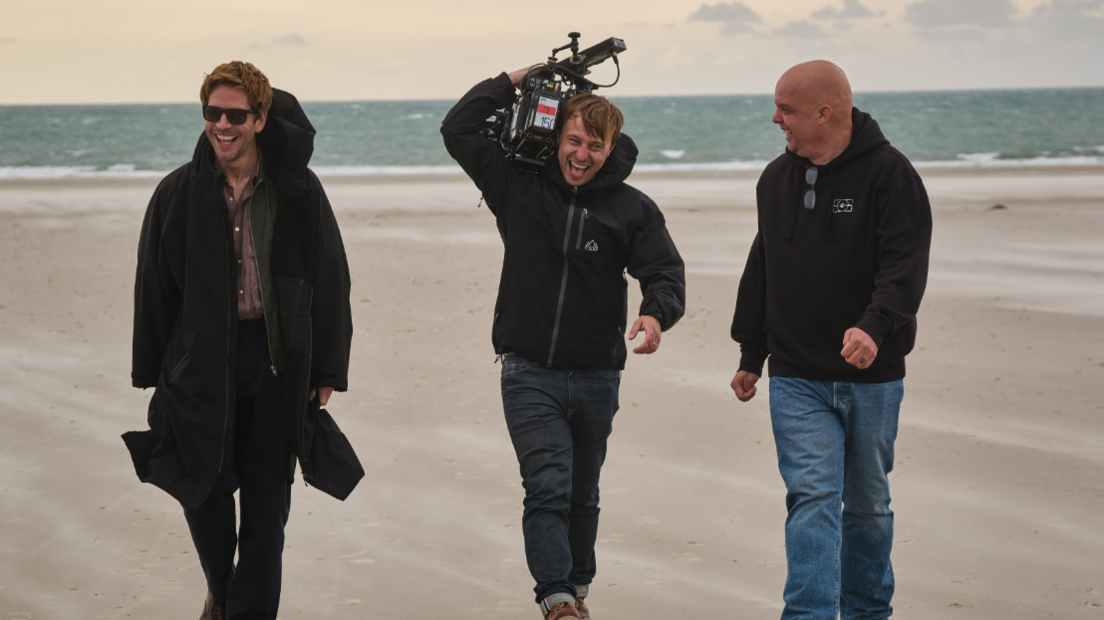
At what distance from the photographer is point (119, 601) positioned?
3.94 m

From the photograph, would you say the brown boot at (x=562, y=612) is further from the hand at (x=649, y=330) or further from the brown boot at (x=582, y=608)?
the hand at (x=649, y=330)

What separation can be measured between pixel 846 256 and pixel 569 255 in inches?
35.8

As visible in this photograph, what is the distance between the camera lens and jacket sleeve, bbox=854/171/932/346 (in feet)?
10.2

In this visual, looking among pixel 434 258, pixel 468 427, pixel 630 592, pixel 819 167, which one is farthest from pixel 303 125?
pixel 434 258

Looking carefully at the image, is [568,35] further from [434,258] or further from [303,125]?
[434,258]

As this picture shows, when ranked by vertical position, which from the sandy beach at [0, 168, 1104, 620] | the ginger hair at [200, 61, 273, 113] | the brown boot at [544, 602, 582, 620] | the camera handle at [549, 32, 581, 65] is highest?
the camera handle at [549, 32, 581, 65]

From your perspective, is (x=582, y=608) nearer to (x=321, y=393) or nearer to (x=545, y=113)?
(x=321, y=393)

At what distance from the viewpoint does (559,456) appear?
355 centimetres

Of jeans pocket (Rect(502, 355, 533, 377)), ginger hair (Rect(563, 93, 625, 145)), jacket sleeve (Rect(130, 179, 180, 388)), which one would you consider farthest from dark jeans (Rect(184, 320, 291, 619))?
ginger hair (Rect(563, 93, 625, 145))

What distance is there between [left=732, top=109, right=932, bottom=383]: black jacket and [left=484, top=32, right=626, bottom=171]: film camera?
78 centimetres

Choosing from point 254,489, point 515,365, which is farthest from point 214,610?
point 515,365

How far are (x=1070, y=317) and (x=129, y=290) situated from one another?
8.44 metres

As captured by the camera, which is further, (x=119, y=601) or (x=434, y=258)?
(x=434, y=258)

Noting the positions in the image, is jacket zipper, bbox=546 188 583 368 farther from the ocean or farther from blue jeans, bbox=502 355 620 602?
the ocean
